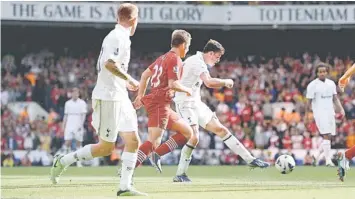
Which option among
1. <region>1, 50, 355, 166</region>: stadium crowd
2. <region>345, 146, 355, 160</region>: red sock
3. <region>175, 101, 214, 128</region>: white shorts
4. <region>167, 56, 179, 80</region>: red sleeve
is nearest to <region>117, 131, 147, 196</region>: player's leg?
<region>167, 56, 179, 80</region>: red sleeve

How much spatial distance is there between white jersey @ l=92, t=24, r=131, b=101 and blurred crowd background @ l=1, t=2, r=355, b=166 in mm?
14283

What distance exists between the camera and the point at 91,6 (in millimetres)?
28141

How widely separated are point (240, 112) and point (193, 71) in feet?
42.0

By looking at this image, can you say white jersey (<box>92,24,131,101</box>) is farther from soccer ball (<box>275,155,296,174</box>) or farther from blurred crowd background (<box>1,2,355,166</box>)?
blurred crowd background (<box>1,2,355,166</box>)

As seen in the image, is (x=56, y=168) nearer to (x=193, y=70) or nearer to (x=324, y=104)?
(x=193, y=70)

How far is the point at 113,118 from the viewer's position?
9.62m

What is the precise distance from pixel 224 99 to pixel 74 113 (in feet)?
22.3

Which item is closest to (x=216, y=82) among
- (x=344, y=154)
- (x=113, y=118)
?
(x=344, y=154)

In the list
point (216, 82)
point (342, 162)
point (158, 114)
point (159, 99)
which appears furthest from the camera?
point (342, 162)

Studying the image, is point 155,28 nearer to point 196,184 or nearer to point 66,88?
point 66,88

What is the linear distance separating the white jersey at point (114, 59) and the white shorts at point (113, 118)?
0.24 ft

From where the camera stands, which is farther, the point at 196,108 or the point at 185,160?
the point at 196,108

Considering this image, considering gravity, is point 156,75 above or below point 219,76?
below

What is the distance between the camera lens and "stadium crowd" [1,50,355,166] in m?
24.3
